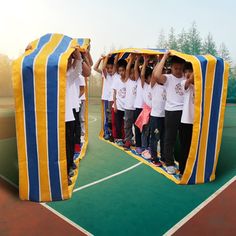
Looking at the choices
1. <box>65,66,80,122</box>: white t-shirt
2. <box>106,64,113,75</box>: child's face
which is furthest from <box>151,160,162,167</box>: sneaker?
<box>106,64,113,75</box>: child's face

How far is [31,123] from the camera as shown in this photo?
11.1 ft

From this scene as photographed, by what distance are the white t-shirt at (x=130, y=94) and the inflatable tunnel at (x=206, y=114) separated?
5.85ft

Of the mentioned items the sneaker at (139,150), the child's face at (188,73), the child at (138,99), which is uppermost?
the child's face at (188,73)

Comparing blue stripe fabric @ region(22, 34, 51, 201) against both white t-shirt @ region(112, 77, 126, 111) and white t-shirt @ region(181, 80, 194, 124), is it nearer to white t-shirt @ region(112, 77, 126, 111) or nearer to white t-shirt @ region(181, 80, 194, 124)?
white t-shirt @ region(181, 80, 194, 124)

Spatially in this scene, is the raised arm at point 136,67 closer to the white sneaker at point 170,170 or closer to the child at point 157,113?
the child at point 157,113

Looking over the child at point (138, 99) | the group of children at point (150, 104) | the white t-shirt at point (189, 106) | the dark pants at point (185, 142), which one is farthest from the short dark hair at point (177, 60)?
the child at point (138, 99)

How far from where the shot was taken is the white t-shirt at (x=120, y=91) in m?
6.18

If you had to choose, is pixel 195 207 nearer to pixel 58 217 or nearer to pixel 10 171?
pixel 58 217

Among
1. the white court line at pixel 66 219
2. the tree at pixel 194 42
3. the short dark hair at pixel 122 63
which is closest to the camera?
the white court line at pixel 66 219

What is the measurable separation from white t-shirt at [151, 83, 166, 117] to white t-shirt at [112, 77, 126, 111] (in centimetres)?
133

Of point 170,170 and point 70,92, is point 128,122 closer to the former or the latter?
point 170,170

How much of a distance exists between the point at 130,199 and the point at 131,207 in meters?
0.22

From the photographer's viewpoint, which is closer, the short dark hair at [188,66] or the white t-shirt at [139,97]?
the short dark hair at [188,66]

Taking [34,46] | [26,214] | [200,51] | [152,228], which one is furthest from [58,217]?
[200,51]
